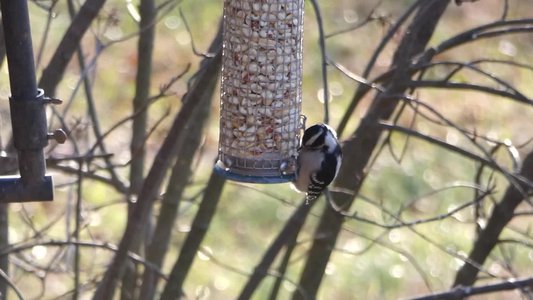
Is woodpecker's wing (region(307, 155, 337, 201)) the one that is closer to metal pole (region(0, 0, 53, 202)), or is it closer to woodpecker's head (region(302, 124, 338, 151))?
woodpecker's head (region(302, 124, 338, 151))

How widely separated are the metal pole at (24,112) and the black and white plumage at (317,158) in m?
0.83

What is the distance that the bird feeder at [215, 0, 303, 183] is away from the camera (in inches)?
98.0

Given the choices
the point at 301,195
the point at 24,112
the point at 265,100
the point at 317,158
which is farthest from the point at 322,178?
the point at 301,195

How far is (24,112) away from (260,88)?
758 millimetres

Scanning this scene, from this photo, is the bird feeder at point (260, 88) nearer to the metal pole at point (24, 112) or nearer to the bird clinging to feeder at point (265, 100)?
the bird clinging to feeder at point (265, 100)

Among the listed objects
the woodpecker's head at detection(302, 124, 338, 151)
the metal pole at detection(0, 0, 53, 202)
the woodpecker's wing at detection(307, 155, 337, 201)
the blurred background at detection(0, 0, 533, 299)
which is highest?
the metal pole at detection(0, 0, 53, 202)

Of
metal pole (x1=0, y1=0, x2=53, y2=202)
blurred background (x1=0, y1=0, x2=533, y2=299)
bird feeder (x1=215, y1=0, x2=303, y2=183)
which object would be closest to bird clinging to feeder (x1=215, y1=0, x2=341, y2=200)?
bird feeder (x1=215, y1=0, x2=303, y2=183)

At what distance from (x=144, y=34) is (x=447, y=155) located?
143 inches

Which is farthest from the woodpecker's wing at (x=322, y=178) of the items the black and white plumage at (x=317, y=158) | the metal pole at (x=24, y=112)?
the metal pole at (x=24, y=112)

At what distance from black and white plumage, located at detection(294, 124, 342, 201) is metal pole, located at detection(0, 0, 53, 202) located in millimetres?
829

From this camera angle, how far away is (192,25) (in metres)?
7.75

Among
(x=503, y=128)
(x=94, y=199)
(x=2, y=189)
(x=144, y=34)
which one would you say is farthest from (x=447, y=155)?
(x=2, y=189)

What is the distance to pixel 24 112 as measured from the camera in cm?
195

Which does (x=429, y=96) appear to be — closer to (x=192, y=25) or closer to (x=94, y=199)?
(x=192, y=25)
